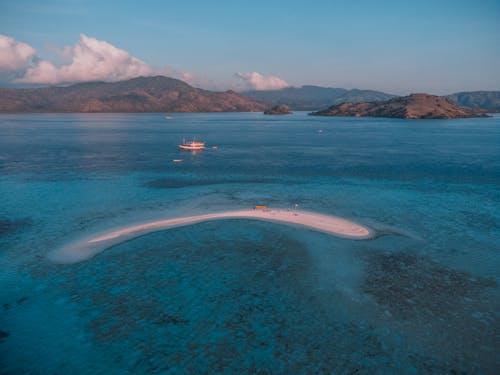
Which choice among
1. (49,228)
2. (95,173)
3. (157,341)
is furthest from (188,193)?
(157,341)

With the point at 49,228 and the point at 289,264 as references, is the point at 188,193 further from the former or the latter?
the point at 289,264

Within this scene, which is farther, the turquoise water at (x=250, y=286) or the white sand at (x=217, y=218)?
the white sand at (x=217, y=218)

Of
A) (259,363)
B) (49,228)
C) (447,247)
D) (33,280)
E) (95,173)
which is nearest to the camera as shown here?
(259,363)

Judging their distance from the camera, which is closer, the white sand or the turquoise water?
the turquoise water

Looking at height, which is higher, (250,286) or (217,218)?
(217,218)

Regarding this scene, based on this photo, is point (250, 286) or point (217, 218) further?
point (217, 218)

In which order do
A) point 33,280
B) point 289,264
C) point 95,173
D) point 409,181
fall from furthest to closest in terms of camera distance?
point 95,173, point 409,181, point 289,264, point 33,280

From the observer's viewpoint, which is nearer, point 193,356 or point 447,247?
point 193,356
